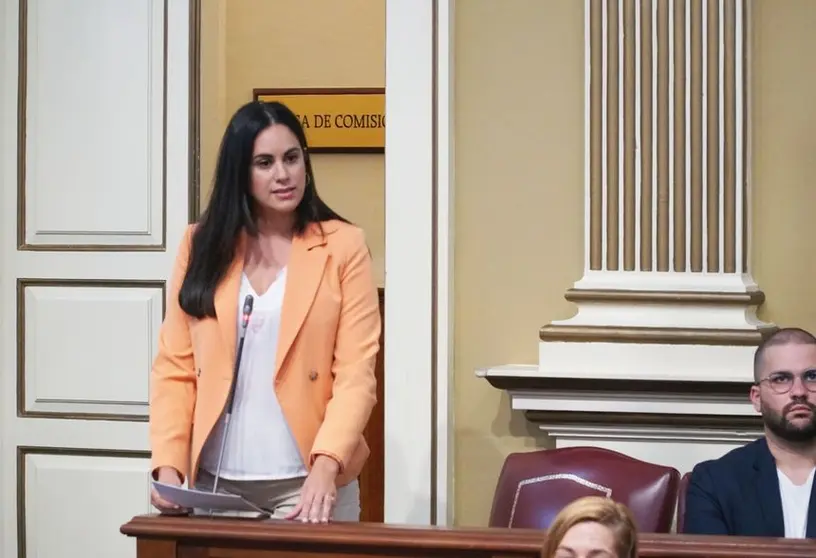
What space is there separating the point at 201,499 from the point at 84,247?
76.8 inches

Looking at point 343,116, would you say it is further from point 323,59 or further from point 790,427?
point 790,427

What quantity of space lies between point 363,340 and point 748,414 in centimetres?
130

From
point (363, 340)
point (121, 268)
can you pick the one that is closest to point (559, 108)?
point (363, 340)

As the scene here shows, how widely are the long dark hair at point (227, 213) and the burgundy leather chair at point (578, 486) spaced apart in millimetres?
970

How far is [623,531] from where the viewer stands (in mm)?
1811

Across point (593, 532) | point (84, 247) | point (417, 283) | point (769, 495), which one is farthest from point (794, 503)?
point (84, 247)

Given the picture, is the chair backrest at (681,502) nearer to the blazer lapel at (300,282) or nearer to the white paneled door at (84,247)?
the blazer lapel at (300,282)

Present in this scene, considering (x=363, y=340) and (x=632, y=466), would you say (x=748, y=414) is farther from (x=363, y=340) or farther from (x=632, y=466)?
(x=363, y=340)

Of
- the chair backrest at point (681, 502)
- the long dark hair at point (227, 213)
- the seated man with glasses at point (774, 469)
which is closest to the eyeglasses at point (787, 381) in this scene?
the seated man with glasses at point (774, 469)

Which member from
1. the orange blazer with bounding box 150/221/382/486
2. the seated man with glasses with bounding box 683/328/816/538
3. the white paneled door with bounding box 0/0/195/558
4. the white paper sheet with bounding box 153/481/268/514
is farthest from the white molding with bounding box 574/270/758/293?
the white paper sheet with bounding box 153/481/268/514

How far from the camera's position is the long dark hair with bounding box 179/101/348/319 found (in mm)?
2482

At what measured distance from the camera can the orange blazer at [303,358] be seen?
2434 millimetres

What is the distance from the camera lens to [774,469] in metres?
2.67

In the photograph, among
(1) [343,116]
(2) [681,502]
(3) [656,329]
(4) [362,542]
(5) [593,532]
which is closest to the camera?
(5) [593,532]
